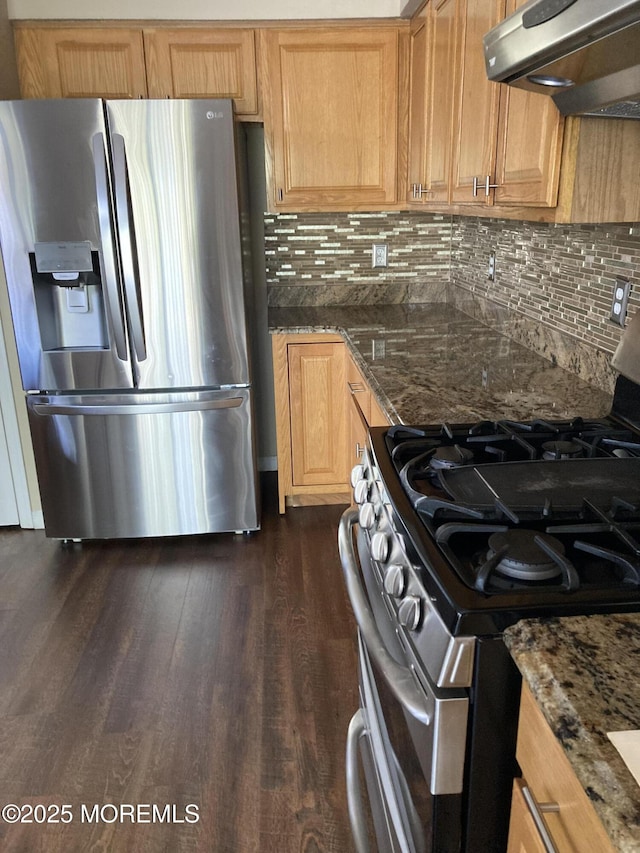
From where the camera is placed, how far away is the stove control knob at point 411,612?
0.89 m

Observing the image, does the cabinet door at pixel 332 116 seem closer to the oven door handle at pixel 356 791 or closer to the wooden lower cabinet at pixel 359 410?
the wooden lower cabinet at pixel 359 410

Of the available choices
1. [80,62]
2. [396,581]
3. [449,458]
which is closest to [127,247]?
[80,62]

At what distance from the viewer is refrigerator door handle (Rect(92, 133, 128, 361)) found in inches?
96.6

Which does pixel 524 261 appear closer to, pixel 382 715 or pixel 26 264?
pixel 382 715

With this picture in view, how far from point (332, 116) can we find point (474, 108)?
3.42ft

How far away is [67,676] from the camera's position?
2098 millimetres

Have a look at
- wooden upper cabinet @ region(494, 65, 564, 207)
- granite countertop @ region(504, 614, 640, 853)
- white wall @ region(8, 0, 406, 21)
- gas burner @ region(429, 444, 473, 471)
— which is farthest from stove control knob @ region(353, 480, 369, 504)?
white wall @ region(8, 0, 406, 21)

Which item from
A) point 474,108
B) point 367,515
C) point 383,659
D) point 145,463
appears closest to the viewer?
point 383,659

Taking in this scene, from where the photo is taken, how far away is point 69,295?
8.62 feet

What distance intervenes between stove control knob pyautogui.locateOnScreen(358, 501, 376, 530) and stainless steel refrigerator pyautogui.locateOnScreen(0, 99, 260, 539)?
5.25 ft

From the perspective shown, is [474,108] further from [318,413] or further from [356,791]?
[356,791]

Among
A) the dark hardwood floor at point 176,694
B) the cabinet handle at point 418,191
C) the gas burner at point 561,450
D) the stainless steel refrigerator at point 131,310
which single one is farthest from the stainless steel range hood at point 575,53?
the dark hardwood floor at point 176,694

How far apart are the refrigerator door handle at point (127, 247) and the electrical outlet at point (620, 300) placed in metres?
1.72

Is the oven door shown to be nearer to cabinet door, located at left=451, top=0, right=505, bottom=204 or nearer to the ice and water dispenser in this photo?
cabinet door, located at left=451, top=0, right=505, bottom=204
